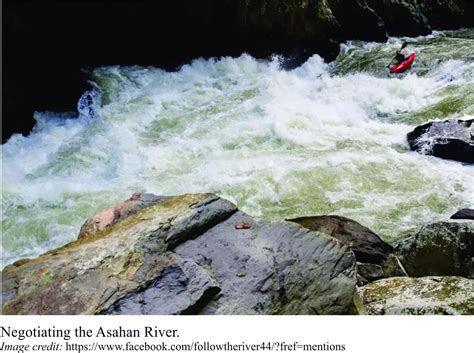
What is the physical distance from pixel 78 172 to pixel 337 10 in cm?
833

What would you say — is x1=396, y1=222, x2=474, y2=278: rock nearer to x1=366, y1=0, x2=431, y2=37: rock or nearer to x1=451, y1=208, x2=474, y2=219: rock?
x1=451, y1=208, x2=474, y2=219: rock

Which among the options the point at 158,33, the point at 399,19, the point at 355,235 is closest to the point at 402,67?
the point at 399,19

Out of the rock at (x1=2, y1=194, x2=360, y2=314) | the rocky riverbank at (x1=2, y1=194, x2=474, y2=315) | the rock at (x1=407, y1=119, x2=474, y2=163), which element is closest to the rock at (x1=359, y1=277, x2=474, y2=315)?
the rocky riverbank at (x1=2, y1=194, x2=474, y2=315)

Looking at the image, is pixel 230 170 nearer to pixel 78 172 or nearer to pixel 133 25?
pixel 78 172

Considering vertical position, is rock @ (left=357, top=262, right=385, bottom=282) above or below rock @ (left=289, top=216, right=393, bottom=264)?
below

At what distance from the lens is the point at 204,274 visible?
3547mm

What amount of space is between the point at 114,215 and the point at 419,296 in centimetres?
272

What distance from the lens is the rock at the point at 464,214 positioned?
19.1 feet

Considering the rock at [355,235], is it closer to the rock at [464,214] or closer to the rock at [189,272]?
the rock at [464,214]

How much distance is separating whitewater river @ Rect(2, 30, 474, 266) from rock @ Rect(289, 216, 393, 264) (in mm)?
542

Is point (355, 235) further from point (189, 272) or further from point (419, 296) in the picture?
point (189, 272)

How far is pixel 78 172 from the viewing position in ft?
25.0

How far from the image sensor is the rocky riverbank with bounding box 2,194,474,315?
11.1 ft
